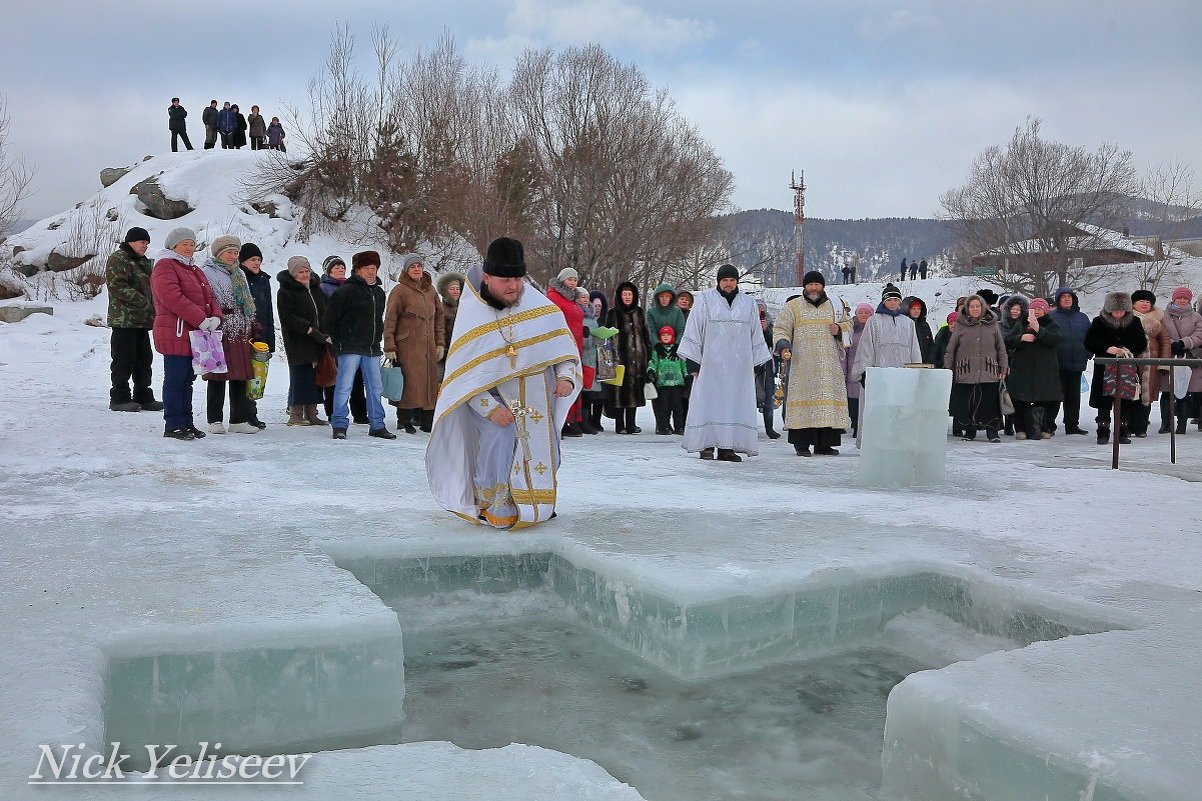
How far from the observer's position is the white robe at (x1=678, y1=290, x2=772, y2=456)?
844cm

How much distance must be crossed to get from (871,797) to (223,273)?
7.44m

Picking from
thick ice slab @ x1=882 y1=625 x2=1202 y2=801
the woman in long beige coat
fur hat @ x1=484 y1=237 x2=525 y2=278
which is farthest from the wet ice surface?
the woman in long beige coat

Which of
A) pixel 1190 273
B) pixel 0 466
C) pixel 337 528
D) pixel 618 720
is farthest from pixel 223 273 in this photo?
pixel 1190 273

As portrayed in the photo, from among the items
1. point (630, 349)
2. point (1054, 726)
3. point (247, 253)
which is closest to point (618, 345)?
point (630, 349)

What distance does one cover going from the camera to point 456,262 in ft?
103

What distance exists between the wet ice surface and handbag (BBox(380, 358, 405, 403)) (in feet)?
17.9

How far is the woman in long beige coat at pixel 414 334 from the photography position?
9.35 meters

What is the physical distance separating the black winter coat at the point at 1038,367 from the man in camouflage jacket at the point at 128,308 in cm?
923

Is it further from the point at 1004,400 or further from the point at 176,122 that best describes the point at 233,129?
the point at 1004,400

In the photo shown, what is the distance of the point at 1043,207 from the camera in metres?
43.0

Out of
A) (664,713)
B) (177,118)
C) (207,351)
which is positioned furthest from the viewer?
(177,118)

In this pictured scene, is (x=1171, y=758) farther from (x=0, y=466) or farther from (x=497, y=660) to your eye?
(x=0, y=466)

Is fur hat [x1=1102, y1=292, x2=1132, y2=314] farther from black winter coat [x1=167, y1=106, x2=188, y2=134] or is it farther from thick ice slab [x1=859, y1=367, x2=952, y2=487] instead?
black winter coat [x1=167, y1=106, x2=188, y2=134]

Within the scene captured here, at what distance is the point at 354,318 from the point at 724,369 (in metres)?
3.55
